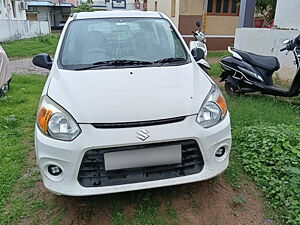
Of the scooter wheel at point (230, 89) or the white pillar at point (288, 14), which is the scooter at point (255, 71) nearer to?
the scooter wheel at point (230, 89)

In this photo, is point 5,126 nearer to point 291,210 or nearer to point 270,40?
point 291,210

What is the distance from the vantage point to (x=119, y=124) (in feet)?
6.74

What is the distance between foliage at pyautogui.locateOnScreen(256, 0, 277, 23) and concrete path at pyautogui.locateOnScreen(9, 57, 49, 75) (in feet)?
29.7

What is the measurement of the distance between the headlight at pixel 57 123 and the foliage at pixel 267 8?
11.8m

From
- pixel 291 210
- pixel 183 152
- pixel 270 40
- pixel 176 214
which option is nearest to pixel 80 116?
pixel 183 152

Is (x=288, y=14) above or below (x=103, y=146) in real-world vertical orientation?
above

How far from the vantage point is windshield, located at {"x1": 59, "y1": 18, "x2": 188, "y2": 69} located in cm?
287

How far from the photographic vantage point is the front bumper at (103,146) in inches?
79.0

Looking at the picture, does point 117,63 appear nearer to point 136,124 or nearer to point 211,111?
point 136,124

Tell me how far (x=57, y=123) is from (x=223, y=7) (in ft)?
37.9

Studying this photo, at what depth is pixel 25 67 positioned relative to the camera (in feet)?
31.1

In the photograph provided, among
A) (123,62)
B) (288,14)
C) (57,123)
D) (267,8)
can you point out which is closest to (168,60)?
(123,62)

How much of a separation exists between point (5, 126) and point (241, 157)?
10.7 ft

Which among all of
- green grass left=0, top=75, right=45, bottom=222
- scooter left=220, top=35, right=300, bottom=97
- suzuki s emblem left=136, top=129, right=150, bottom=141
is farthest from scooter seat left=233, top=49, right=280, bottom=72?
green grass left=0, top=75, right=45, bottom=222
